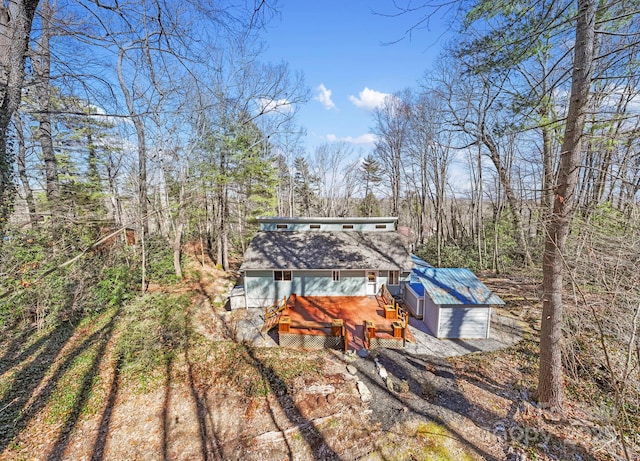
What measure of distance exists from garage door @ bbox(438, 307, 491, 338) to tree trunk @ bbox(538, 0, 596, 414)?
3.31m

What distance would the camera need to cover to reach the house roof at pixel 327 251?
1200 centimetres

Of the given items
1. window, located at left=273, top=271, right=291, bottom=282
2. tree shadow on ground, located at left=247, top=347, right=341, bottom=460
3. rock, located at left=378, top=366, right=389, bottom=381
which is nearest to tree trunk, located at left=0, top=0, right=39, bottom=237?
tree shadow on ground, located at left=247, top=347, right=341, bottom=460

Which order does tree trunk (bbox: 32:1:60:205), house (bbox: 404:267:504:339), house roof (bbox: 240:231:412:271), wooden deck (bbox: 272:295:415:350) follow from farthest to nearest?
house roof (bbox: 240:231:412:271), house (bbox: 404:267:504:339), wooden deck (bbox: 272:295:415:350), tree trunk (bbox: 32:1:60:205)

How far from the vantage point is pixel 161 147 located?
44.8ft

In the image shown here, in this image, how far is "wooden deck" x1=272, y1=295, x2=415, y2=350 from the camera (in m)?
9.07

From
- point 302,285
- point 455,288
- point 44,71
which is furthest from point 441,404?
point 44,71

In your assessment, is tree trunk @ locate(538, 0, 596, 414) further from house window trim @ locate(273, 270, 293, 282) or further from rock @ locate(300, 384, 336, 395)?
house window trim @ locate(273, 270, 293, 282)

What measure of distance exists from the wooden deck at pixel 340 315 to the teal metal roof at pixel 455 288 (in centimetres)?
187

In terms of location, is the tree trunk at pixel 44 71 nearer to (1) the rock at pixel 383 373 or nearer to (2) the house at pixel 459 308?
(1) the rock at pixel 383 373

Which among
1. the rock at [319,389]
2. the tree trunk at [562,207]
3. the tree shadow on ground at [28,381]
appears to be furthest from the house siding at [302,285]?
the tree trunk at [562,207]

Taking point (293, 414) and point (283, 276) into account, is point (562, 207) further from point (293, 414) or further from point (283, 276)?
point (283, 276)

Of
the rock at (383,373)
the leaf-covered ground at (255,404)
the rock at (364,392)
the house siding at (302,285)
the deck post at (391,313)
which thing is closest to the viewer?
the leaf-covered ground at (255,404)

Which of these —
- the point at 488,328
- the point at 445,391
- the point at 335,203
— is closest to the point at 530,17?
Answer: the point at 445,391

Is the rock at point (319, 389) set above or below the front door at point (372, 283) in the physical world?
below
